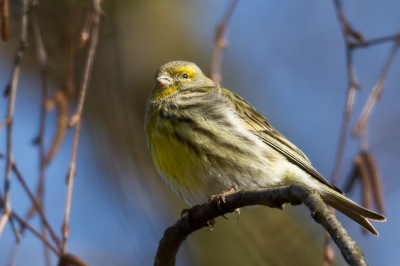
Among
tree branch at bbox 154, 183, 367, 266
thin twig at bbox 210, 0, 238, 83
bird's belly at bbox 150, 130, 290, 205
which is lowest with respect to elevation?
tree branch at bbox 154, 183, 367, 266

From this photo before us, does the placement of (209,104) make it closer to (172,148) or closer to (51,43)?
(172,148)

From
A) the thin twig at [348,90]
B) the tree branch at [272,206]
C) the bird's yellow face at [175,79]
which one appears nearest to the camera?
the tree branch at [272,206]

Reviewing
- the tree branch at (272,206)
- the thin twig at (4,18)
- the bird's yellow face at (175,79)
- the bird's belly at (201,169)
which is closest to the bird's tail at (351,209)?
the bird's belly at (201,169)

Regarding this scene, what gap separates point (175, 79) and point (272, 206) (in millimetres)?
2363

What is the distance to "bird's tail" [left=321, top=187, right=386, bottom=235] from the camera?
12.3ft

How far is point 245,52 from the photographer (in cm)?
771

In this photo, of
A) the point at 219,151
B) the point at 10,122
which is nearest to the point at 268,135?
the point at 219,151

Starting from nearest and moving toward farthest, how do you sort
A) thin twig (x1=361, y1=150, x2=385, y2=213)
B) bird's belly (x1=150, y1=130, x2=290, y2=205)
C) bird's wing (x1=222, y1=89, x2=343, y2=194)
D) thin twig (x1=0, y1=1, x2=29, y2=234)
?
thin twig (x1=0, y1=1, x2=29, y2=234)
thin twig (x1=361, y1=150, x2=385, y2=213)
bird's belly (x1=150, y1=130, x2=290, y2=205)
bird's wing (x1=222, y1=89, x2=343, y2=194)

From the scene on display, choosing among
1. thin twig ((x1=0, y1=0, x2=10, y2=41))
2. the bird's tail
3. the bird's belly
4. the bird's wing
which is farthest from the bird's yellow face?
thin twig ((x1=0, y1=0, x2=10, y2=41))

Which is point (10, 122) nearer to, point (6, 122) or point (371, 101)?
point (6, 122)

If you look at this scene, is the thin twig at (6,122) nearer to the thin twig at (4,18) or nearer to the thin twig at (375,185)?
the thin twig at (4,18)

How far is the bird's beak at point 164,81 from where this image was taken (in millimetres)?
4801

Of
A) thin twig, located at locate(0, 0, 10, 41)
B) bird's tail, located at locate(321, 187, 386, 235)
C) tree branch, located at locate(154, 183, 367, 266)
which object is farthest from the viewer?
bird's tail, located at locate(321, 187, 386, 235)

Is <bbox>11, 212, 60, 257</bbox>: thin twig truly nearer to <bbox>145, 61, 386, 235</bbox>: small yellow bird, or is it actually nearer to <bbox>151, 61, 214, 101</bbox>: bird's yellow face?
<bbox>145, 61, 386, 235</bbox>: small yellow bird
